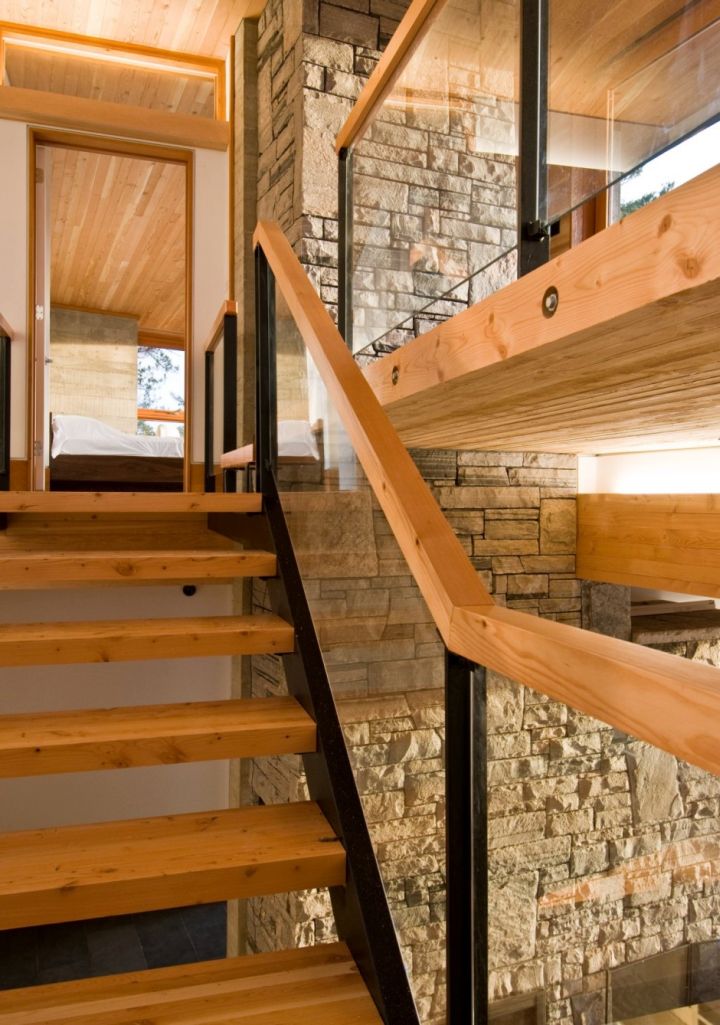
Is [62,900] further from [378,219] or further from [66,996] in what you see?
[378,219]

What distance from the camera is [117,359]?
9.38m

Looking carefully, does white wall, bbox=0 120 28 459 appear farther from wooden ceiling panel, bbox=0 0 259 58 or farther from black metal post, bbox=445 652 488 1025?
black metal post, bbox=445 652 488 1025

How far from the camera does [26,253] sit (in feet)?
16.1

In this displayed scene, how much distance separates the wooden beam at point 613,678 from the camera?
681 millimetres

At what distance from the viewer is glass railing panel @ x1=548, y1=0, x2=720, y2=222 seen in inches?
55.4

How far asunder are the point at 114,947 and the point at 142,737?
10.8ft

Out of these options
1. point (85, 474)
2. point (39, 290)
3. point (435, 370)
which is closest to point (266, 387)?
point (435, 370)

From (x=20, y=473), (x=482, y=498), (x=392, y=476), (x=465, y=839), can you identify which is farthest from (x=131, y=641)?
(x=20, y=473)

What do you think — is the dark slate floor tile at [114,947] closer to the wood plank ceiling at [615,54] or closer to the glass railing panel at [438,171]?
the glass railing panel at [438,171]

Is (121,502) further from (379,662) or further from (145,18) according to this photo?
(145,18)

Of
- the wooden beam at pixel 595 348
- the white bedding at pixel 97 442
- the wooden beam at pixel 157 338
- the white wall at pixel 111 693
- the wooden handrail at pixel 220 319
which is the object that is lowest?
the white wall at pixel 111 693

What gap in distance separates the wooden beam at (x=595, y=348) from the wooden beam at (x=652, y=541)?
36cm

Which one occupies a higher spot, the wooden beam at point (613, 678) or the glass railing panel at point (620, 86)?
the glass railing panel at point (620, 86)

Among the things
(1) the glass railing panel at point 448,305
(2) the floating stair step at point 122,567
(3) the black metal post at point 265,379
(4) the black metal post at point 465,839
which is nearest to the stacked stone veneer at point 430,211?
(1) the glass railing panel at point 448,305
